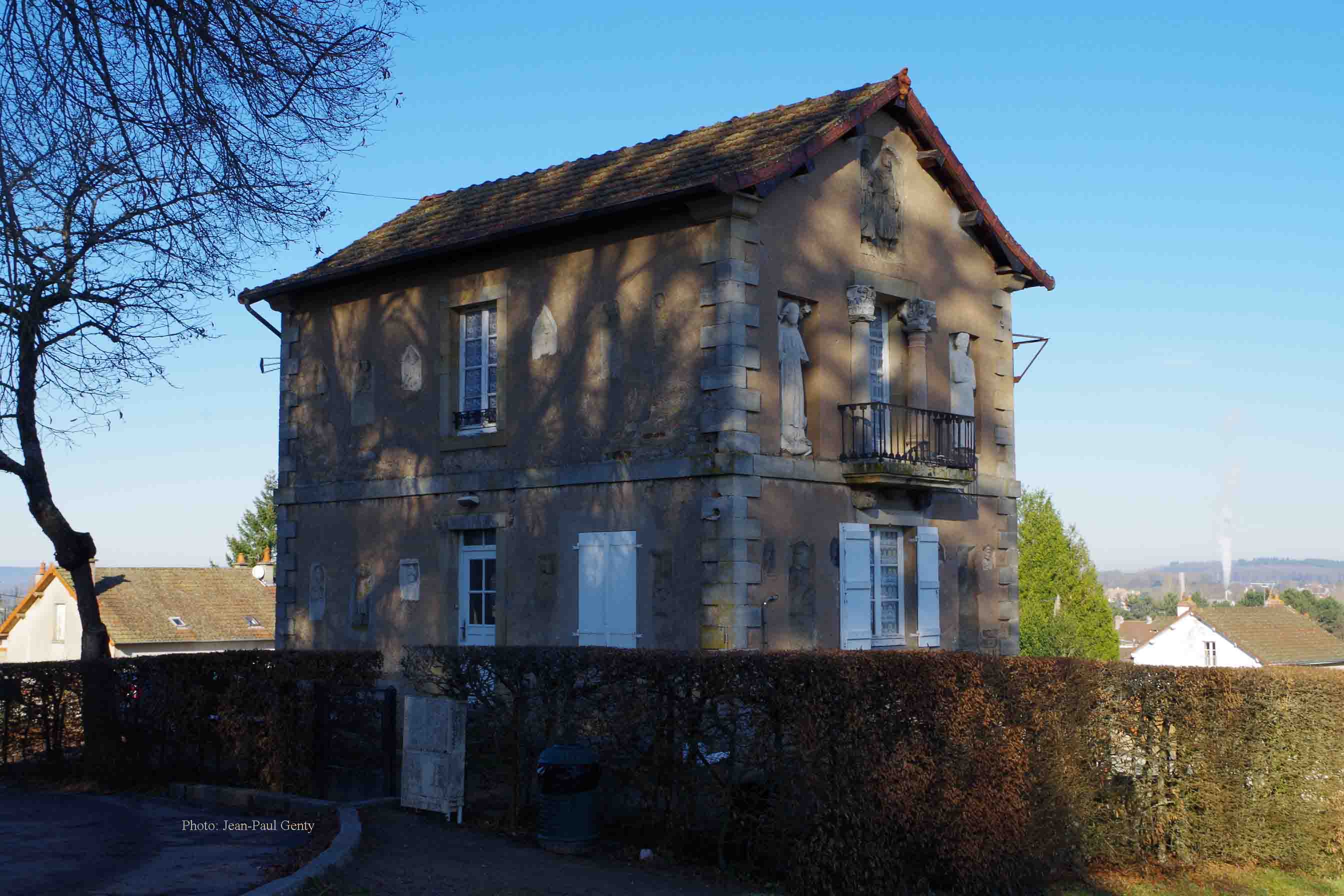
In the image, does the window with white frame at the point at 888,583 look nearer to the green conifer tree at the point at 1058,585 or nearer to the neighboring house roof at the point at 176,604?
the green conifer tree at the point at 1058,585

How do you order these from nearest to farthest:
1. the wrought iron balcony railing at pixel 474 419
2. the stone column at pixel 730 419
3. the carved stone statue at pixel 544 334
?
the stone column at pixel 730 419, the carved stone statue at pixel 544 334, the wrought iron balcony railing at pixel 474 419

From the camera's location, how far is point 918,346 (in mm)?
17531

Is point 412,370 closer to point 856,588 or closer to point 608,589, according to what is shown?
point 608,589

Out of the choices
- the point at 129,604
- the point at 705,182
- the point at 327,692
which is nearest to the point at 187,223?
the point at 327,692

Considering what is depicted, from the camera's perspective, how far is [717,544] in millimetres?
14516

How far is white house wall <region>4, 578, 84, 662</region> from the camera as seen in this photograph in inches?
1902

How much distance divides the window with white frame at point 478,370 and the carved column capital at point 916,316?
5.23 m

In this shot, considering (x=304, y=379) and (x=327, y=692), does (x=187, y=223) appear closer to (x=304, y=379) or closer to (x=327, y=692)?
(x=327, y=692)

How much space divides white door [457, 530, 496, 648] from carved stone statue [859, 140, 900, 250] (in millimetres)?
6100

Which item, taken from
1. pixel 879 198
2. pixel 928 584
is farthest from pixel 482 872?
pixel 879 198

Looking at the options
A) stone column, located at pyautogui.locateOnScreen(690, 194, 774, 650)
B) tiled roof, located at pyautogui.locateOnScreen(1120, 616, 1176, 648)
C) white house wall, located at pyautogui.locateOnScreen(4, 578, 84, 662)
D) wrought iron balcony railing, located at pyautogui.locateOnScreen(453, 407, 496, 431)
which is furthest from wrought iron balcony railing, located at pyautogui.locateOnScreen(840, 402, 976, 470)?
tiled roof, located at pyautogui.locateOnScreen(1120, 616, 1176, 648)

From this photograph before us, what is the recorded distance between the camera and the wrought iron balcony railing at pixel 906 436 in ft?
52.8

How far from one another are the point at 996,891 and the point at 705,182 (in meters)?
8.08

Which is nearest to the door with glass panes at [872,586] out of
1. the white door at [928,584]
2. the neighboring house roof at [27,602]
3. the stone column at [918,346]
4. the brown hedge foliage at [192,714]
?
the white door at [928,584]
